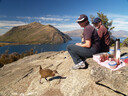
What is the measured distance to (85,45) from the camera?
363cm

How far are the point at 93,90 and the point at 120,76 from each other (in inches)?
34.4

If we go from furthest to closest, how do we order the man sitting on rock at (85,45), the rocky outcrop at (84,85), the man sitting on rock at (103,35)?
the man sitting on rock at (103,35)
the man sitting on rock at (85,45)
the rocky outcrop at (84,85)

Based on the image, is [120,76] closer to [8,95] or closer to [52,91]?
[52,91]

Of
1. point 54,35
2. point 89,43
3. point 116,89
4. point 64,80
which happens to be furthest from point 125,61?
point 54,35

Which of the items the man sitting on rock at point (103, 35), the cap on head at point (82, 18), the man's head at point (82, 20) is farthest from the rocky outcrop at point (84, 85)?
the cap on head at point (82, 18)

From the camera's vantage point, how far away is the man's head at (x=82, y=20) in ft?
11.8

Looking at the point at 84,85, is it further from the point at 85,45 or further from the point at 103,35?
the point at 103,35

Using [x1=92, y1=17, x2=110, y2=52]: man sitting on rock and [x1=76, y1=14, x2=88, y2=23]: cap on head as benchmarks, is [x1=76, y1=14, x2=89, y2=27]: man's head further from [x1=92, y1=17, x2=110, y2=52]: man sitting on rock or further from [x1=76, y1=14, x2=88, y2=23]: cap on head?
[x1=92, y1=17, x2=110, y2=52]: man sitting on rock

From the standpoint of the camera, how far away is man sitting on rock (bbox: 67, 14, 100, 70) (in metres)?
3.53

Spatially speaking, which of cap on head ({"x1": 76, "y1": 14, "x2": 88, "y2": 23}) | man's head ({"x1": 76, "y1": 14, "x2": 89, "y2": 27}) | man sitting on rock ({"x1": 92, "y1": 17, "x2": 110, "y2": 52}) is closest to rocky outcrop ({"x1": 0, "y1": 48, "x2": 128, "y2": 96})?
man sitting on rock ({"x1": 92, "y1": 17, "x2": 110, "y2": 52})

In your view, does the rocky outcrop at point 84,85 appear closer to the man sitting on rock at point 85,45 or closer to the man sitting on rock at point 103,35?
the man sitting on rock at point 85,45

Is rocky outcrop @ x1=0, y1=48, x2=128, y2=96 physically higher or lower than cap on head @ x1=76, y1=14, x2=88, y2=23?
lower

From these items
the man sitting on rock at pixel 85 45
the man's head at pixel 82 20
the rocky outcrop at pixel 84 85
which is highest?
the man's head at pixel 82 20

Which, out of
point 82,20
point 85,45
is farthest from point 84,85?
point 82,20
